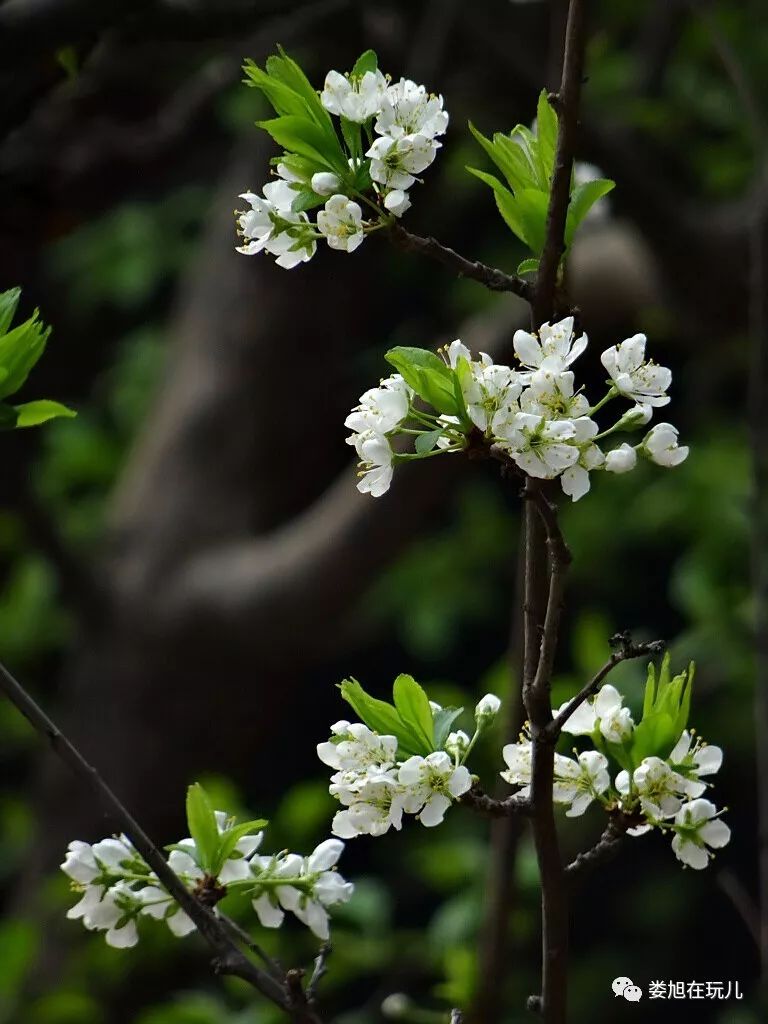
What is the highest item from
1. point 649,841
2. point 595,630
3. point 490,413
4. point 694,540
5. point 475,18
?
point 475,18

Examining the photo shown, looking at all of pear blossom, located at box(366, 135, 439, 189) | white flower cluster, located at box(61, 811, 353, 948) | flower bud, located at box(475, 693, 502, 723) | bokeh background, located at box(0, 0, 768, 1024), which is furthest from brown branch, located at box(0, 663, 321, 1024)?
bokeh background, located at box(0, 0, 768, 1024)

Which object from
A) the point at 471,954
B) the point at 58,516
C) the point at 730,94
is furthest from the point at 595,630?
the point at 58,516

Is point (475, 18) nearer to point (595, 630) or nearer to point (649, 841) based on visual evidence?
point (595, 630)

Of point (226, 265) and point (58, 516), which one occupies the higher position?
point (226, 265)

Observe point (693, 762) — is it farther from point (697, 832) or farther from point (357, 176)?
point (357, 176)

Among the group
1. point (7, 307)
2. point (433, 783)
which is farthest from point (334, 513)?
point (433, 783)

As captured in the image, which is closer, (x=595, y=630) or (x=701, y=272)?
(x=595, y=630)

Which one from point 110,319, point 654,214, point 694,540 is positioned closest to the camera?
point 654,214
